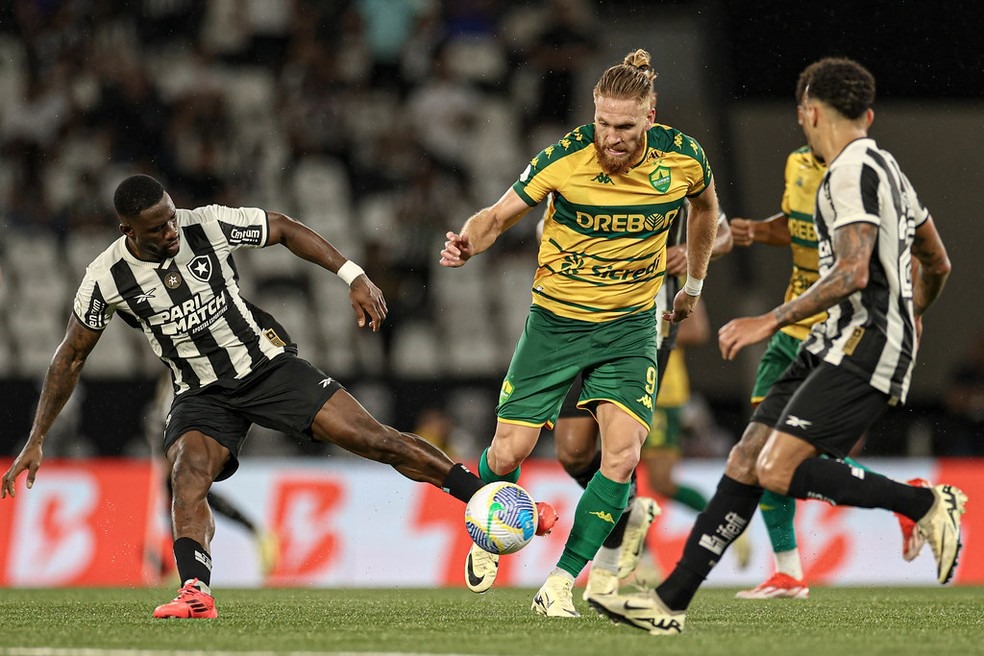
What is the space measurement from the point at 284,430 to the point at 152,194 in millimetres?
1211

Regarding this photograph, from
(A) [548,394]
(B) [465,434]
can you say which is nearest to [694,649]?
(A) [548,394]

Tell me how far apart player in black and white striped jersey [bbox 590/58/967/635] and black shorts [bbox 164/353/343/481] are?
78.0 inches

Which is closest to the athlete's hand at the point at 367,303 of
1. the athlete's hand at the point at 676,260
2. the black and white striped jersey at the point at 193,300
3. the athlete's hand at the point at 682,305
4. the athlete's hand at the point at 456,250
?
the athlete's hand at the point at 456,250

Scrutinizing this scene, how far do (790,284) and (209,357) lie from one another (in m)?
3.12

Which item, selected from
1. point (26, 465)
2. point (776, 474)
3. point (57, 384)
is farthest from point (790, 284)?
point (26, 465)

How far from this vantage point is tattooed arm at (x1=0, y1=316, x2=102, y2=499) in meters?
6.62

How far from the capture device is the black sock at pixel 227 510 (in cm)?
1041

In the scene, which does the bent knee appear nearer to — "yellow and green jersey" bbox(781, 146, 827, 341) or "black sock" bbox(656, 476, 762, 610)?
"black sock" bbox(656, 476, 762, 610)

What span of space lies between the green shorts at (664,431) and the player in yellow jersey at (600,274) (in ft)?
9.47

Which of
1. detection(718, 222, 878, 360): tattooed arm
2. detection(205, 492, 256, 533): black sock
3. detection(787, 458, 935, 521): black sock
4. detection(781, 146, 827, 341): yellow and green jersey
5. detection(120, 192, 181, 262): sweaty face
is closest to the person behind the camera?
detection(718, 222, 878, 360): tattooed arm

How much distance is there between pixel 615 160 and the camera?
6293mm

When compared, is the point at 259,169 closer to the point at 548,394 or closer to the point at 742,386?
the point at 742,386

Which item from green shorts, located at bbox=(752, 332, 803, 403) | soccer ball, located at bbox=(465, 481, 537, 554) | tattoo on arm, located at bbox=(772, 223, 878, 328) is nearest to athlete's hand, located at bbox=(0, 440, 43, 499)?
soccer ball, located at bbox=(465, 481, 537, 554)

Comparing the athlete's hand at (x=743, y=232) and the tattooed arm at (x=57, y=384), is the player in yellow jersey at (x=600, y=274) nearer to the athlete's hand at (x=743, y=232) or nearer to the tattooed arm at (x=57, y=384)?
the athlete's hand at (x=743, y=232)
